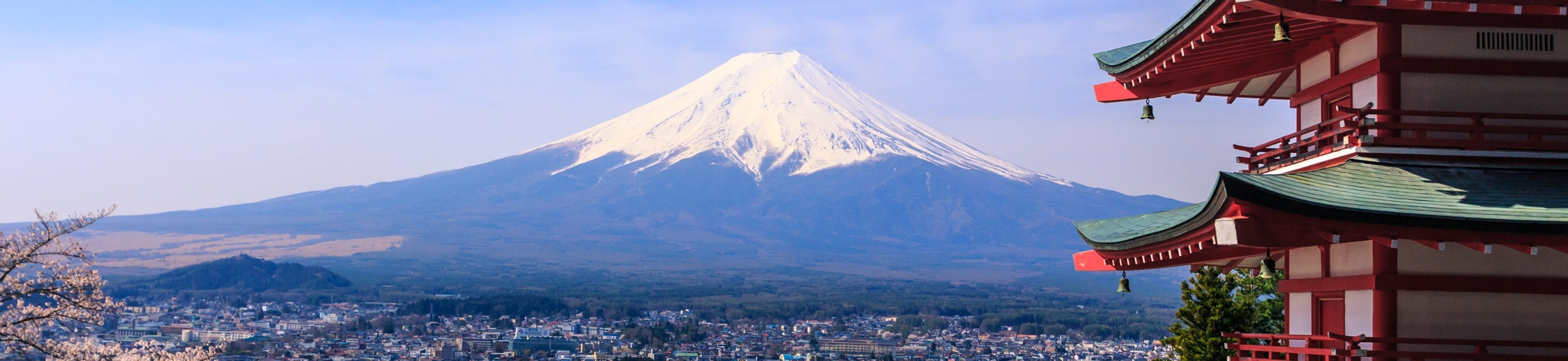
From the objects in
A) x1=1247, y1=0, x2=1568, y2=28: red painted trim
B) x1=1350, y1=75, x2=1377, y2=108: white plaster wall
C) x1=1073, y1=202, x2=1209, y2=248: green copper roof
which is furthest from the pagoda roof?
x1=1073, y1=202, x2=1209, y2=248: green copper roof

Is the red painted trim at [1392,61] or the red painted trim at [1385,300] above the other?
the red painted trim at [1392,61]

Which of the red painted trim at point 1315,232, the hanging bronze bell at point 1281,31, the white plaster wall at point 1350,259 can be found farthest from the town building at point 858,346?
the red painted trim at point 1315,232

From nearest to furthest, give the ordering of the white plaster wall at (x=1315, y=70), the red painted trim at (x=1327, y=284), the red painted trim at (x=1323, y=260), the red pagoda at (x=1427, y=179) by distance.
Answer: the red pagoda at (x=1427, y=179) → the red painted trim at (x=1327, y=284) → the red painted trim at (x=1323, y=260) → the white plaster wall at (x=1315, y=70)

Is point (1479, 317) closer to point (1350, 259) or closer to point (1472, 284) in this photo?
point (1472, 284)

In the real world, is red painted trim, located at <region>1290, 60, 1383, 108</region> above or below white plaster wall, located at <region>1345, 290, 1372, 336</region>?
above

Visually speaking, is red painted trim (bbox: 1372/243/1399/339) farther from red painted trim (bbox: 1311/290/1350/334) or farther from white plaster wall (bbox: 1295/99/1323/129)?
white plaster wall (bbox: 1295/99/1323/129)

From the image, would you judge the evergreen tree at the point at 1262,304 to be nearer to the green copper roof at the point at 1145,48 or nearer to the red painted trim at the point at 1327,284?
the green copper roof at the point at 1145,48

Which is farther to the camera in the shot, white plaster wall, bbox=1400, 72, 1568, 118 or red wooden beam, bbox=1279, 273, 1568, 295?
white plaster wall, bbox=1400, 72, 1568, 118
